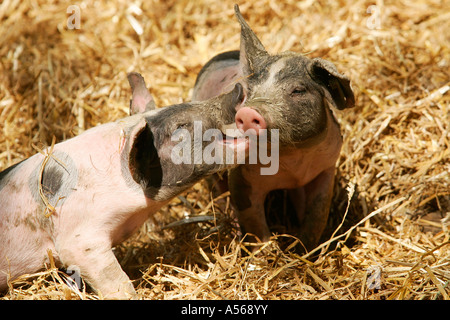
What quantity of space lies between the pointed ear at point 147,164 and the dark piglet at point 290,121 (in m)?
0.47

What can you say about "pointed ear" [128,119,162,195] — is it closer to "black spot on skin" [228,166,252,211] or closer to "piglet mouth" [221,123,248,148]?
"piglet mouth" [221,123,248,148]

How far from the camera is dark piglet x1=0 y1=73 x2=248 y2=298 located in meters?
3.03

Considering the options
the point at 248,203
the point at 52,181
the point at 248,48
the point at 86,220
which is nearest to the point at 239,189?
the point at 248,203

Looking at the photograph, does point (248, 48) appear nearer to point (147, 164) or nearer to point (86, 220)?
point (147, 164)

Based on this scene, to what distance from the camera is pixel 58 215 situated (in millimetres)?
3090

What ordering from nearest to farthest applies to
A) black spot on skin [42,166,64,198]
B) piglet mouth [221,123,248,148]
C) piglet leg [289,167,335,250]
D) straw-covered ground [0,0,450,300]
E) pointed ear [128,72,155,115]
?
piglet mouth [221,123,248,148] < black spot on skin [42,166,64,198] < straw-covered ground [0,0,450,300] < pointed ear [128,72,155,115] < piglet leg [289,167,335,250]

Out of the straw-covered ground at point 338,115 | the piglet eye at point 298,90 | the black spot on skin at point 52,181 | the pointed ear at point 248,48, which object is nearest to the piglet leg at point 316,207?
the straw-covered ground at point 338,115

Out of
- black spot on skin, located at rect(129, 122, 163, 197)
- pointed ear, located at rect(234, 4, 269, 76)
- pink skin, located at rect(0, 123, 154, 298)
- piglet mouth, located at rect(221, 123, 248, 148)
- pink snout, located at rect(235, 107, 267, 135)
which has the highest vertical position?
pointed ear, located at rect(234, 4, 269, 76)

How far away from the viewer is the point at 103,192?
3055mm

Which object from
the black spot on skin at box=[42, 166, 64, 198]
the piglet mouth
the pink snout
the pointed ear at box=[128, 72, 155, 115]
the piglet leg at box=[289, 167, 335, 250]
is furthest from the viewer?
the piglet leg at box=[289, 167, 335, 250]

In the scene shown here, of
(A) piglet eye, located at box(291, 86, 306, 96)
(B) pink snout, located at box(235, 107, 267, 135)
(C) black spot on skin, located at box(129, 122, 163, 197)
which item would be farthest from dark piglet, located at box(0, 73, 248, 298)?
(A) piglet eye, located at box(291, 86, 306, 96)

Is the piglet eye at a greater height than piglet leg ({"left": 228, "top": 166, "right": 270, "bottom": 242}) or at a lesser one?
greater

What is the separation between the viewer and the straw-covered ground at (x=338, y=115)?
328cm

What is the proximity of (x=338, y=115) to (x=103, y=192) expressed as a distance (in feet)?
7.03
